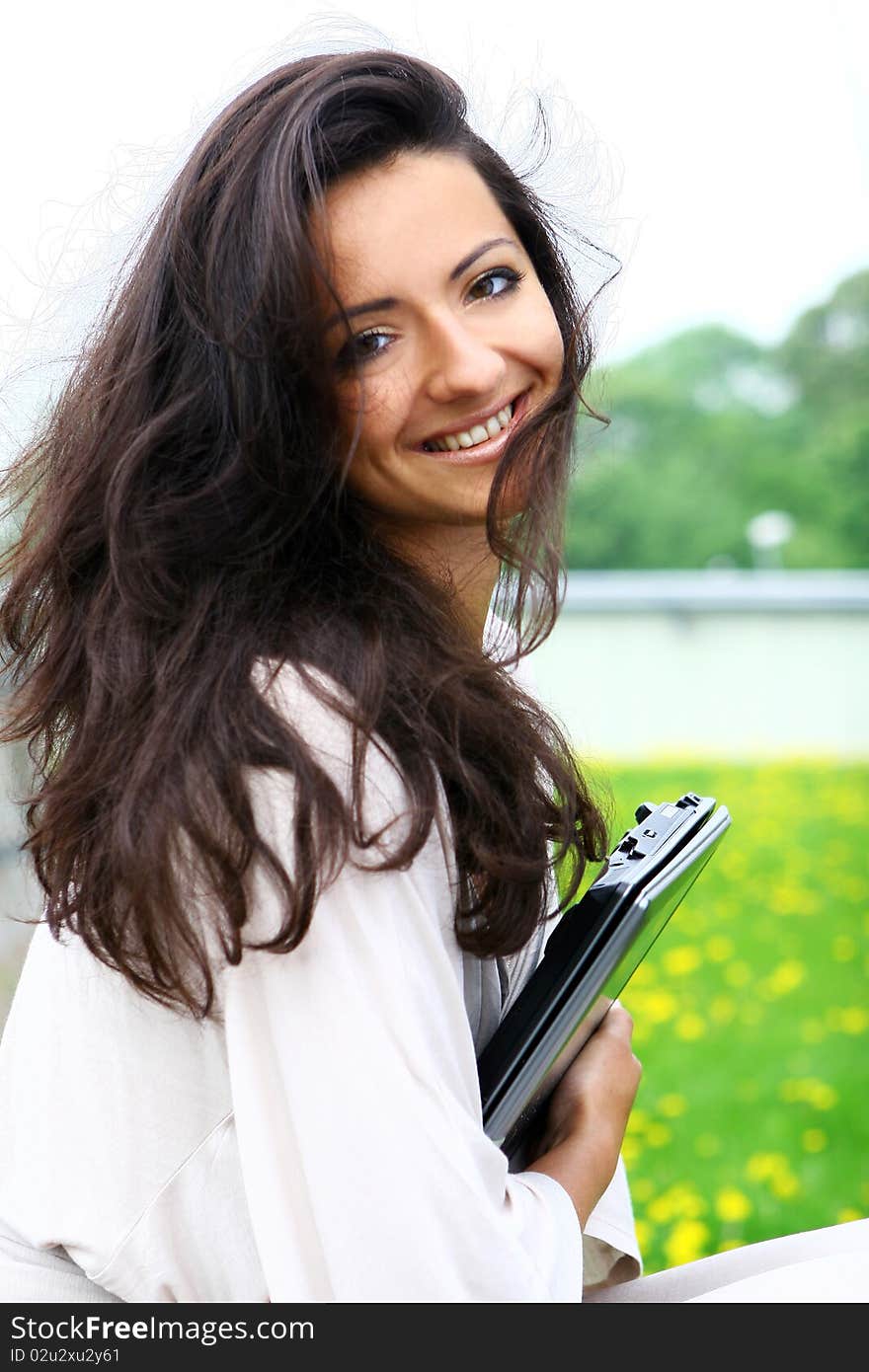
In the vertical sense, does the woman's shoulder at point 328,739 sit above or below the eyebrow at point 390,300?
below

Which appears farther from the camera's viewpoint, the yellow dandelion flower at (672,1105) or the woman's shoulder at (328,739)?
the yellow dandelion flower at (672,1105)

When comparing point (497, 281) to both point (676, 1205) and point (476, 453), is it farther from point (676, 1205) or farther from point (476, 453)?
point (676, 1205)

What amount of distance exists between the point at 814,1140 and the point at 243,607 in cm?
252

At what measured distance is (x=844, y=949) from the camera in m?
4.37

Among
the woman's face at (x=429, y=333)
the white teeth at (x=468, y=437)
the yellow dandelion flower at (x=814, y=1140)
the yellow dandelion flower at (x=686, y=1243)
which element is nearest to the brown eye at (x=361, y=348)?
the woman's face at (x=429, y=333)

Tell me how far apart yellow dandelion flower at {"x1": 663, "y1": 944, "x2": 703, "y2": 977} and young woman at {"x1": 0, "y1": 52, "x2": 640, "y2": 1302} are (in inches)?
116

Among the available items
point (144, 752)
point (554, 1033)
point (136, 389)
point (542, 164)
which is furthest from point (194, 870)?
point (542, 164)

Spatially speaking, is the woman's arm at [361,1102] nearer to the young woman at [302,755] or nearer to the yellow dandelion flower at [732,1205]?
the young woman at [302,755]

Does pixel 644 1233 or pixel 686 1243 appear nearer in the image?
pixel 686 1243

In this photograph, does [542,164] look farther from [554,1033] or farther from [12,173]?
[12,173]

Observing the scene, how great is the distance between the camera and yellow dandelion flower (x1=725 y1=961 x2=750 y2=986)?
4168 mm

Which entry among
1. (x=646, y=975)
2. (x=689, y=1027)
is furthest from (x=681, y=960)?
(x=689, y=1027)

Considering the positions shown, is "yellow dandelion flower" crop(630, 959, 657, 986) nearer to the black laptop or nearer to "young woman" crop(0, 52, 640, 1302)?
"young woman" crop(0, 52, 640, 1302)

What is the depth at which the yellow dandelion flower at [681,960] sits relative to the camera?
14.1 ft
